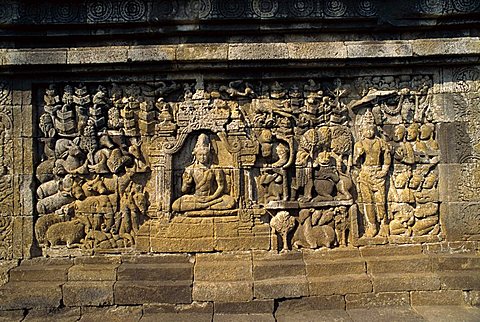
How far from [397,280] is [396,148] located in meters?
1.71

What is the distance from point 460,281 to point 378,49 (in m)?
3.04

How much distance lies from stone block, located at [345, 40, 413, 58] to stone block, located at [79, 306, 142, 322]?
13.5 feet

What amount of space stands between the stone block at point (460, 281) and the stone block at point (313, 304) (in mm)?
1274

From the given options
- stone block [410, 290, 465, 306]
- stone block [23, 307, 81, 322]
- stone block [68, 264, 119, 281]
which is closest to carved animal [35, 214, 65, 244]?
stone block [68, 264, 119, 281]

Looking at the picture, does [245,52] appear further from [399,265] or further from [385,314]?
[385,314]

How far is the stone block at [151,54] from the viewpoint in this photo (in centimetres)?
543

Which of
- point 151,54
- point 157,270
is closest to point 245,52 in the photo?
point 151,54

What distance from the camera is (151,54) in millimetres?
5441

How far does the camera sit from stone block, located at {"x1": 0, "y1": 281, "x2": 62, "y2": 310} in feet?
17.0

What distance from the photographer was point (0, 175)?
5.64m

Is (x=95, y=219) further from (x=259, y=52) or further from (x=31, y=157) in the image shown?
(x=259, y=52)

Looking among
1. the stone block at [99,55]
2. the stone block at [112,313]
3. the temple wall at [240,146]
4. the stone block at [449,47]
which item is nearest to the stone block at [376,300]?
the temple wall at [240,146]

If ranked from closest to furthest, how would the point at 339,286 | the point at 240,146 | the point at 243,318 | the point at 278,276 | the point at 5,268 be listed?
the point at 243,318
the point at 339,286
the point at 278,276
the point at 5,268
the point at 240,146

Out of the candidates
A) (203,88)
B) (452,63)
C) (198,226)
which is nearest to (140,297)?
(198,226)
